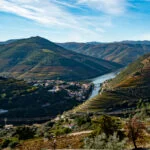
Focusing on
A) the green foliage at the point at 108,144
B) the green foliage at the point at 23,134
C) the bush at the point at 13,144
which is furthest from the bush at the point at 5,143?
the green foliage at the point at 108,144

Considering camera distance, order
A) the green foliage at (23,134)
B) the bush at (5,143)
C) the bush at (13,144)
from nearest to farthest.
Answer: the bush at (13,144), the bush at (5,143), the green foliage at (23,134)

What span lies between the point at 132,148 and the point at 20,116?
152374 millimetres

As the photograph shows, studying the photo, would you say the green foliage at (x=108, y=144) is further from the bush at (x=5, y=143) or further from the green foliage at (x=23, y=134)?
the green foliage at (x=23, y=134)

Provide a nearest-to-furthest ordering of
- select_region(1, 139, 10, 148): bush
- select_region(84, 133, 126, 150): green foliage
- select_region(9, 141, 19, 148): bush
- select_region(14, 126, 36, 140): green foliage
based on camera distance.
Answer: select_region(84, 133, 126, 150): green foliage → select_region(9, 141, 19, 148): bush → select_region(1, 139, 10, 148): bush → select_region(14, 126, 36, 140): green foliage

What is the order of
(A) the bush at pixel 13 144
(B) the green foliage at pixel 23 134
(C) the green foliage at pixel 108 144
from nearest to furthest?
(C) the green foliage at pixel 108 144, (A) the bush at pixel 13 144, (B) the green foliage at pixel 23 134

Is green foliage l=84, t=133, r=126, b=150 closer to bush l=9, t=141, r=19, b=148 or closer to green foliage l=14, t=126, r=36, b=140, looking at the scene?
bush l=9, t=141, r=19, b=148

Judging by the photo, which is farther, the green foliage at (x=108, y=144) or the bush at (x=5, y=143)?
the bush at (x=5, y=143)

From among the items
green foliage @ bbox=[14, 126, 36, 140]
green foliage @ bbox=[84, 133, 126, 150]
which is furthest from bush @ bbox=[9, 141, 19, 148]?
green foliage @ bbox=[84, 133, 126, 150]

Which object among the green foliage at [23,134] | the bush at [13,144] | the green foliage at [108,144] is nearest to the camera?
the green foliage at [108,144]

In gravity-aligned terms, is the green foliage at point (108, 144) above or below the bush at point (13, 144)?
above

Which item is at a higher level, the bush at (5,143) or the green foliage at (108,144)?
the green foliage at (108,144)

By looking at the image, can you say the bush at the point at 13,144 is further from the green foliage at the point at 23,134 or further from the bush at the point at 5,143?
the green foliage at the point at 23,134

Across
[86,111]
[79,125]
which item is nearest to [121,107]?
[86,111]

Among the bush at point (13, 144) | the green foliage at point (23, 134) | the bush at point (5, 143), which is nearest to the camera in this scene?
the bush at point (13, 144)
